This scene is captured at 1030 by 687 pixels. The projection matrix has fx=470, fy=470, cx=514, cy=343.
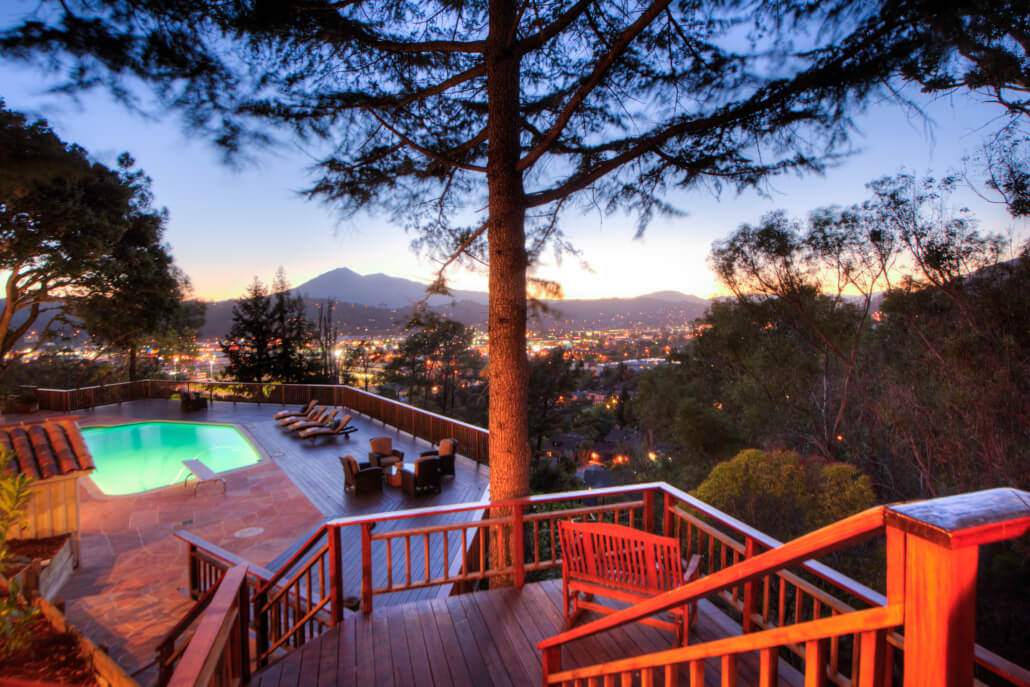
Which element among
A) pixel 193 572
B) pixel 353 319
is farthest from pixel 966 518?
pixel 353 319

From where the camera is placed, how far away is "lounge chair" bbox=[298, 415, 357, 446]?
11562 mm

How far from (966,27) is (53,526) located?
9.97 m

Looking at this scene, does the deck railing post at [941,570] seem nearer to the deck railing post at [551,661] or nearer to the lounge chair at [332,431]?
the deck railing post at [551,661]

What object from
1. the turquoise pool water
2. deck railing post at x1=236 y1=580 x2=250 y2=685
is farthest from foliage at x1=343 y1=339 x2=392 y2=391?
deck railing post at x1=236 y1=580 x2=250 y2=685

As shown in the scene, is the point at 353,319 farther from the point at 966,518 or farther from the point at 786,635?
the point at 966,518

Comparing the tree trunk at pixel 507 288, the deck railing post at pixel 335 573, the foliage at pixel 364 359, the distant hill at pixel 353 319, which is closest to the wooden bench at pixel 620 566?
the tree trunk at pixel 507 288

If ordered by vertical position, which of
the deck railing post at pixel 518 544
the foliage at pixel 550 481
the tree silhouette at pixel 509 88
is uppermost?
the tree silhouette at pixel 509 88

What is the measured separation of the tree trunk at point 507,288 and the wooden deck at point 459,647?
2.70ft

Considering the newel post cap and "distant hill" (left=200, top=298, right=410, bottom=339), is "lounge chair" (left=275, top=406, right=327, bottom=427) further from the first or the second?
"distant hill" (left=200, top=298, right=410, bottom=339)

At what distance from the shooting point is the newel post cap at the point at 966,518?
59 centimetres

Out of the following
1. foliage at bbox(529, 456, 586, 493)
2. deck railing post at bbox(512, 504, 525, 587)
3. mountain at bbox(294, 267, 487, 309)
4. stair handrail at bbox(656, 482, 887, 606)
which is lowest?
foliage at bbox(529, 456, 586, 493)

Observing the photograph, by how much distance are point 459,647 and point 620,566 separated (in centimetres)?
117

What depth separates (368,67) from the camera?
14.5ft

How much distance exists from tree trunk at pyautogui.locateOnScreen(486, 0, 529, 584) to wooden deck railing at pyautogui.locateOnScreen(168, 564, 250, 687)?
1.96 meters
